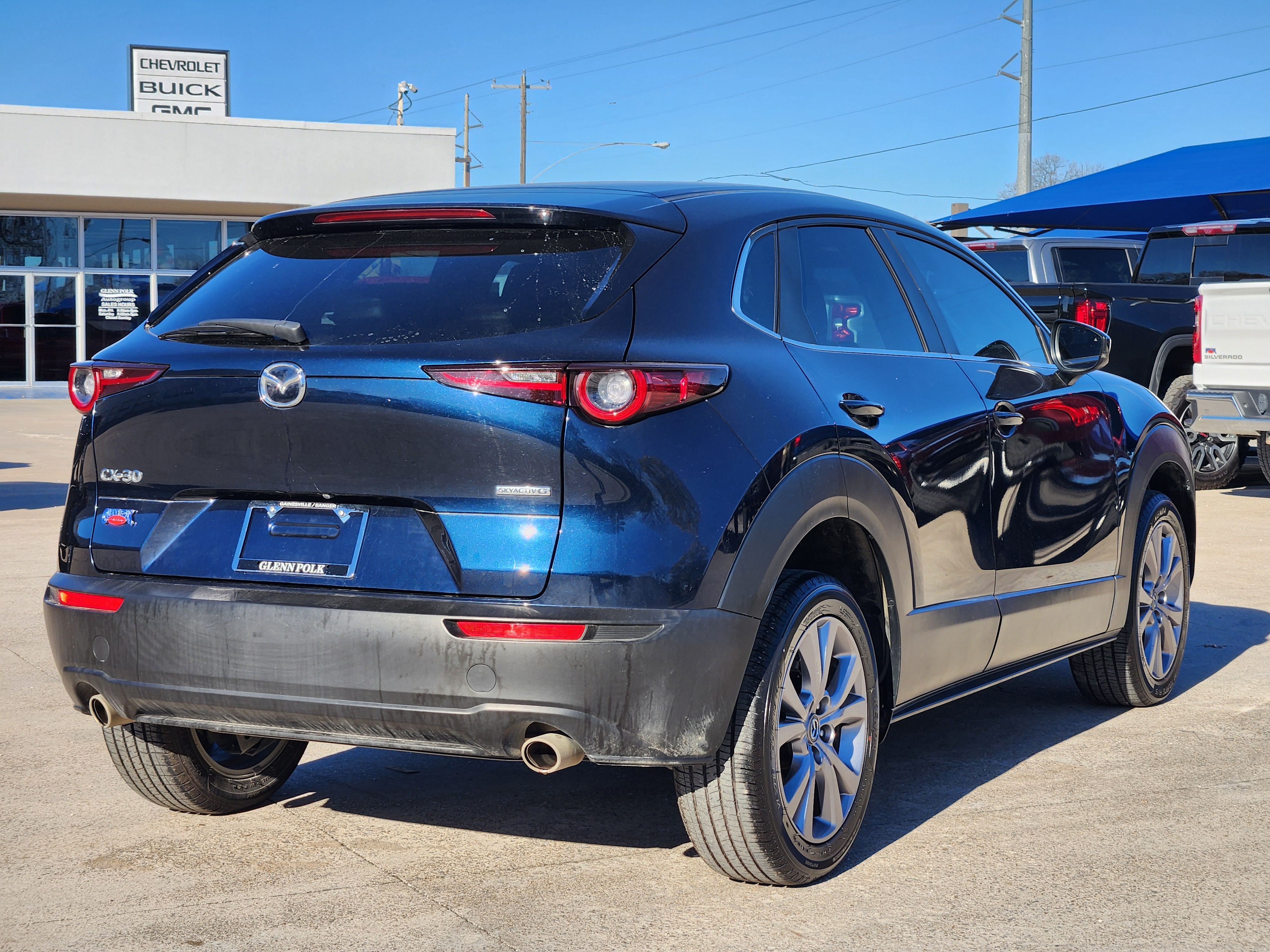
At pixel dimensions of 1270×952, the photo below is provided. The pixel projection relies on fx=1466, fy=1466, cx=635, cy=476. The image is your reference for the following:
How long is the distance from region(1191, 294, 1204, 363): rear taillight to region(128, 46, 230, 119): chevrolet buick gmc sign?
3103 centimetres

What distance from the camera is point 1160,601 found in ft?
18.3

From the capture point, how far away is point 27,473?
46.8 feet

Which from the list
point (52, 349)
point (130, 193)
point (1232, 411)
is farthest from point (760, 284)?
point (52, 349)

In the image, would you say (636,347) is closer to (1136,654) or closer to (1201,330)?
(1136,654)

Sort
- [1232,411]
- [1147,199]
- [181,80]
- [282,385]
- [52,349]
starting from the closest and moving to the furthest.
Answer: [282,385] → [1232,411] → [1147,199] → [52,349] → [181,80]

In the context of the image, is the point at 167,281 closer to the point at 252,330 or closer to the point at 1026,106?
the point at 1026,106

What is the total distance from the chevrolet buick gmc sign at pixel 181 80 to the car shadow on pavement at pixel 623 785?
35.9 meters

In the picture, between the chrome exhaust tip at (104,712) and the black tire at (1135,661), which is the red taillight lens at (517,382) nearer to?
the chrome exhaust tip at (104,712)

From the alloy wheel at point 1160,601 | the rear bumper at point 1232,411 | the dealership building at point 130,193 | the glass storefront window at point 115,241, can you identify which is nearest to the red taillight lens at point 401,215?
the alloy wheel at point 1160,601

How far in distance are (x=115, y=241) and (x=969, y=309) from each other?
27736mm

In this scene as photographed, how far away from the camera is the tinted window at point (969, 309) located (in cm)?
450

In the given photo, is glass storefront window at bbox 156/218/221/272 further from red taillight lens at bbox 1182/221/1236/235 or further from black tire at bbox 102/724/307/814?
black tire at bbox 102/724/307/814

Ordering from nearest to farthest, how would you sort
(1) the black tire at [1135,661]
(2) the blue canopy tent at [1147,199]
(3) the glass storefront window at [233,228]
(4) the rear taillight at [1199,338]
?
(1) the black tire at [1135,661] < (4) the rear taillight at [1199,338] < (2) the blue canopy tent at [1147,199] < (3) the glass storefront window at [233,228]

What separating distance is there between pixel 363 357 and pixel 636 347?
2.02 feet
